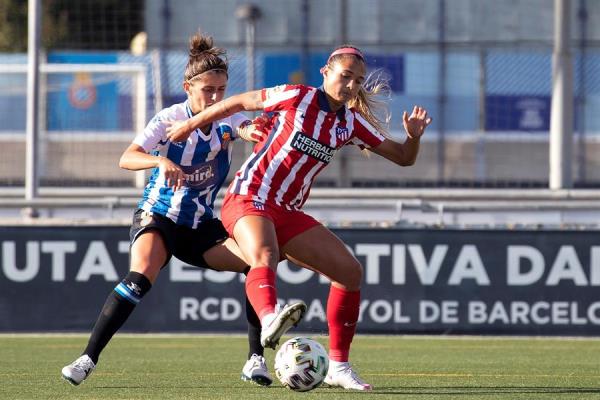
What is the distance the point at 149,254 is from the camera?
736 centimetres

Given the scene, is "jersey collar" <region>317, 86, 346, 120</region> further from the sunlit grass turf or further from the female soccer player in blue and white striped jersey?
the sunlit grass turf

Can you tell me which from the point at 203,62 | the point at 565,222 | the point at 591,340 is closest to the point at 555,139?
the point at 565,222

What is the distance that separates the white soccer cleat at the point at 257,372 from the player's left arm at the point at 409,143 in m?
1.35

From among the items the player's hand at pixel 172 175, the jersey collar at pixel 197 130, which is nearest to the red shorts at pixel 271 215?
the player's hand at pixel 172 175

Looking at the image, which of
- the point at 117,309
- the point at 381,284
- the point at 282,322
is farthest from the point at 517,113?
the point at 282,322

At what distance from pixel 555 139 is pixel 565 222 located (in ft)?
3.29

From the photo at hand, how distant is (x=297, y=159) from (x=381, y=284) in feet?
15.1

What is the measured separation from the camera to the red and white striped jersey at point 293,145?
7023 millimetres

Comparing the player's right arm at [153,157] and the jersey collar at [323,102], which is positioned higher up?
the jersey collar at [323,102]

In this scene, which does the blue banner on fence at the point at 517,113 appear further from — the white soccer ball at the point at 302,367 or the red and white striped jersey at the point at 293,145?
the white soccer ball at the point at 302,367

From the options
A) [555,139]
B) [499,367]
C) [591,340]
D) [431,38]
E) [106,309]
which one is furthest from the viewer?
[431,38]

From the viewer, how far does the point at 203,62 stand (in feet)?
24.8

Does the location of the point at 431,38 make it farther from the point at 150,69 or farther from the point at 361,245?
the point at 361,245

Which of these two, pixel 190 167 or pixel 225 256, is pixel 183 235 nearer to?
pixel 225 256
